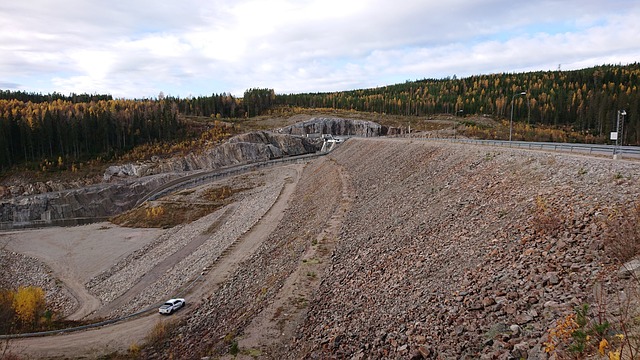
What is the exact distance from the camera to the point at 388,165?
3688cm

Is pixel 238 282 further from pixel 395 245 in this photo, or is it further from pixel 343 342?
pixel 343 342

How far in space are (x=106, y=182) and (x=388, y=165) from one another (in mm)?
59919

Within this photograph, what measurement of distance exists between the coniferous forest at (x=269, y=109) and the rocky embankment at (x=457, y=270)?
24.7m

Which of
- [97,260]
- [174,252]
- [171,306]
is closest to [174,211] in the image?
[97,260]

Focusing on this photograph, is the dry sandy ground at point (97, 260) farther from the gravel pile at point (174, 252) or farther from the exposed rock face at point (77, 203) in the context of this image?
the exposed rock face at point (77, 203)

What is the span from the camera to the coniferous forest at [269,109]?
84750 millimetres

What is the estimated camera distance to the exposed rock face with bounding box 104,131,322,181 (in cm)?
7562

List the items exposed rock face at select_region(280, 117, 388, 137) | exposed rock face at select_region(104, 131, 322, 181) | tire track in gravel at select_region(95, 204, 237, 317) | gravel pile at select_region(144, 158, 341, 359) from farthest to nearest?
exposed rock face at select_region(280, 117, 388, 137), exposed rock face at select_region(104, 131, 322, 181), tire track in gravel at select_region(95, 204, 237, 317), gravel pile at select_region(144, 158, 341, 359)

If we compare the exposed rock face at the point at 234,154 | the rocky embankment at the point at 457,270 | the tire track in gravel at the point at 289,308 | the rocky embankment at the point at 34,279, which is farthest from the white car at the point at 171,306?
the exposed rock face at the point at 234,154

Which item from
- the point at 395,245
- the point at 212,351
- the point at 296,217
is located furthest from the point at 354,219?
the point at 212,351

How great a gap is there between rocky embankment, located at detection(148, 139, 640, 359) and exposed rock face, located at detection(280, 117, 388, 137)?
86195mm

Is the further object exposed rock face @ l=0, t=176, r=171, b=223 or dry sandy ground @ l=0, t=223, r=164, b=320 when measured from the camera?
exposed rock face @ l=0, t=176, r=171, b=223

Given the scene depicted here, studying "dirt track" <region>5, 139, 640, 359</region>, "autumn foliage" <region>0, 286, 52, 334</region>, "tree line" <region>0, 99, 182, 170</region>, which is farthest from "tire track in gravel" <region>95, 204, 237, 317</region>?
"tree line" <region>0, 99, 182, 170</region>

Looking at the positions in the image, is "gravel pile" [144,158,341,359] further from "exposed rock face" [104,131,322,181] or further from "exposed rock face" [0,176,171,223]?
"exposed rock face" [104,131,322,181]
